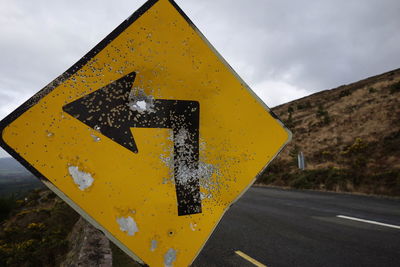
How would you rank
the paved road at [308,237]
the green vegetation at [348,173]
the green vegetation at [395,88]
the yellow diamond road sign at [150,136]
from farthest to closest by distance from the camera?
the green vegetation at [395,88] < the green vegetation at [348,173] < the paved road at [308,237] < the yellow diamond road sign at [150,136]

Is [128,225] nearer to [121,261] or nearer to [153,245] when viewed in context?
[153,245]

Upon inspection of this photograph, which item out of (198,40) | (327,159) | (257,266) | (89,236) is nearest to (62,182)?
(198,40)

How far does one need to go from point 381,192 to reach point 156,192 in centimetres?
1139

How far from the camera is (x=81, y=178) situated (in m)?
1.07

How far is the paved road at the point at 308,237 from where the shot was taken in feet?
12.3

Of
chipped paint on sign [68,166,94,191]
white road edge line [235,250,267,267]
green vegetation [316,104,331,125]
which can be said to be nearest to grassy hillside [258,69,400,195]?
green vegetation [316,104,331,125]

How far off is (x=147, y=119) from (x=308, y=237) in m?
4.79

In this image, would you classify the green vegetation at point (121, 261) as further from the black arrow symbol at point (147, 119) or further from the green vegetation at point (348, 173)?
the green vegetation at point (348, 173)

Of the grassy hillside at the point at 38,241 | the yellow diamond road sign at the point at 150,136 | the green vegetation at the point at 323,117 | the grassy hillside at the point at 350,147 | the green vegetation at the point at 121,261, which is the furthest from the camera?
the green vegetation at the point at 323,117

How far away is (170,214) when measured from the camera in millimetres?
1185

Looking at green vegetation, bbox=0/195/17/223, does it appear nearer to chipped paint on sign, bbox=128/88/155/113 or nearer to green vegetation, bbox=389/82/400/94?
chipped paint on sign, bbox=128/88/155/113

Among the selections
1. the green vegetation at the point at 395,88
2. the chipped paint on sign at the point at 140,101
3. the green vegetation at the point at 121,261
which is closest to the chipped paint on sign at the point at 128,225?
the chipped paint on sign at the point at 140,101

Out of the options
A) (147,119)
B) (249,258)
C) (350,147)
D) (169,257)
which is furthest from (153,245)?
(350,147)

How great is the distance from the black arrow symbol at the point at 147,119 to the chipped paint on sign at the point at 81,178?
20cm
